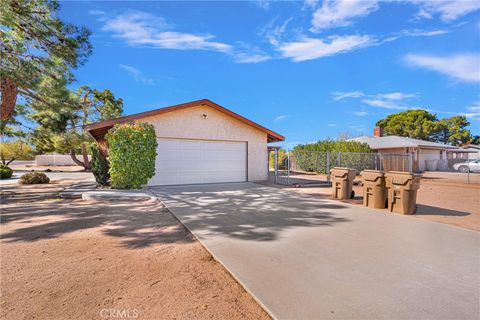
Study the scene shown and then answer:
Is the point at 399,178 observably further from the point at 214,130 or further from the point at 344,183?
Answer: the point at 214,130

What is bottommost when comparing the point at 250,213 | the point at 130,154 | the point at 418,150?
the point at 250,213

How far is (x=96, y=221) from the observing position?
20.0 feet

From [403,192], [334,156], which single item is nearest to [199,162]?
[403,192]

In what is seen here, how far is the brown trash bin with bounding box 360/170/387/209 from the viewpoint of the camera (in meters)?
7.54

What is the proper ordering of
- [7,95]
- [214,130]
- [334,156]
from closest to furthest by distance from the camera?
[7,95] → [214,130] → [334,156]

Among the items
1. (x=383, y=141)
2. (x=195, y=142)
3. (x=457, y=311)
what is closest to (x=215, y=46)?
(x=195, y=142)

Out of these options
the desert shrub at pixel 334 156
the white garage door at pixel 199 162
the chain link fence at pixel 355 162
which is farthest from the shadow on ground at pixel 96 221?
the desert shrub at pixel 334 156

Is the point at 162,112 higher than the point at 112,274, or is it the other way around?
the point at 162,112

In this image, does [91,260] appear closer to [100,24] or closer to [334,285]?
[334,285]

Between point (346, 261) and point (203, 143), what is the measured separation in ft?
35.1

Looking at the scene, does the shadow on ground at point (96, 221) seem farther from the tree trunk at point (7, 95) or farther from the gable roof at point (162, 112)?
the gable roof at point (162, 112)

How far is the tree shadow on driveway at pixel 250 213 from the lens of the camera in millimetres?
5242

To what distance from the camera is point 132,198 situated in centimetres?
904

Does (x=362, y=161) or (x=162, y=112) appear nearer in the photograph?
(x=162, y=112)
